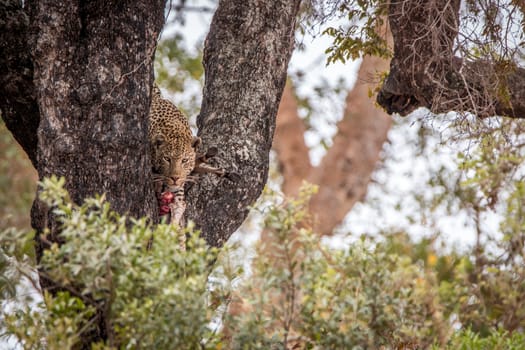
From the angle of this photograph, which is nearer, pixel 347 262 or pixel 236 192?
pixel 347 262

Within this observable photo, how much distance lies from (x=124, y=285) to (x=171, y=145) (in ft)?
6.58

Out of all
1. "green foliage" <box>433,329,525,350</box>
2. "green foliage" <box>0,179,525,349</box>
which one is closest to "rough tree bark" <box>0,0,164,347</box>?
"green foliage" <box>0,179,525,349</box>

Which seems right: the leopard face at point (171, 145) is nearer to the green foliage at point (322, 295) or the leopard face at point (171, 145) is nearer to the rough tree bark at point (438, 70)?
the rough tree bark at point (438, 70)

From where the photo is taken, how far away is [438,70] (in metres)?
5.54

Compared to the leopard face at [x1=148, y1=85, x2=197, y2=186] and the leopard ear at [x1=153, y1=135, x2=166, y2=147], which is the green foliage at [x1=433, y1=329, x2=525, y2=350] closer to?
the leopard face at [x1=148, y1=85, x2=197, y2=186]

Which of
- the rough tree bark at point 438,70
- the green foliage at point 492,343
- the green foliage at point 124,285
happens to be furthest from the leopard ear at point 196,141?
the green foliage at point 492,343

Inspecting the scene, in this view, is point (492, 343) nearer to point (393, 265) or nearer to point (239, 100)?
point (393, 265)

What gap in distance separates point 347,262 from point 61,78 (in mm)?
1695

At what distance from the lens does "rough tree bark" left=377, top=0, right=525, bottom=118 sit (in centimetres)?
525

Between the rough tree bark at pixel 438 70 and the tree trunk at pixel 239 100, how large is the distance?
2.36 ft

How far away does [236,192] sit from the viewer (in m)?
4.95

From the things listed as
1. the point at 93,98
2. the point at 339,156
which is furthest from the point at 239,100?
the point at 339,156

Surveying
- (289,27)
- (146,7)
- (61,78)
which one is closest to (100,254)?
(61,78)

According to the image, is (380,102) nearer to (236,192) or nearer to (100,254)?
(236,192)
